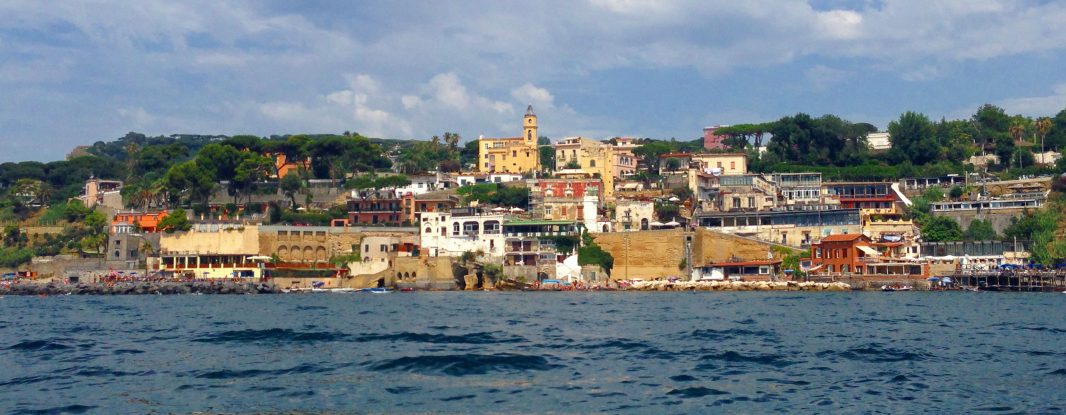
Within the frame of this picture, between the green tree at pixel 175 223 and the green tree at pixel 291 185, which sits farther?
the green tree at pixel 291 185

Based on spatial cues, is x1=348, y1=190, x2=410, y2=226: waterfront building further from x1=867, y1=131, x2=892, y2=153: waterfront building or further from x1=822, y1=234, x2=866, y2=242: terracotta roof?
x1=867, y1=131, x2=892, y2=153: waterfront building

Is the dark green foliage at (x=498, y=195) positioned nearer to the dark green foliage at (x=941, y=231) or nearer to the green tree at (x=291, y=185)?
the green tree at (x=291, y=185)

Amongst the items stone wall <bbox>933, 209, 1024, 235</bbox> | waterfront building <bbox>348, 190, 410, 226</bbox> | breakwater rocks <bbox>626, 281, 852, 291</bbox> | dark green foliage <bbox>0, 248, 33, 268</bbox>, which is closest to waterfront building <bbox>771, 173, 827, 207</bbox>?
stone wall <bbox>933, 209, 1024, 235</bbox>

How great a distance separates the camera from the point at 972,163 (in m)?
85.8

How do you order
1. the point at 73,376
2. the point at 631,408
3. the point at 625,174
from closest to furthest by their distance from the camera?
the point at 631,408 < the point at 73,376 < the point at 625,174

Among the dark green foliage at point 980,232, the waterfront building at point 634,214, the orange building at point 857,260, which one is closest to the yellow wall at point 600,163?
the waterfront building at point 634,214

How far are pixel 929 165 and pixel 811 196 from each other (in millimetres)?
11582

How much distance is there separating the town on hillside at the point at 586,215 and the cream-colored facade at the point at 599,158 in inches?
8.5

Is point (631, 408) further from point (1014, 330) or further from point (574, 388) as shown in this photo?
point (1014, 330)

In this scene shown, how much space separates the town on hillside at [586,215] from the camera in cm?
6425

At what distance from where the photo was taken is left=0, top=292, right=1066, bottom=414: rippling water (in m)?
18.0

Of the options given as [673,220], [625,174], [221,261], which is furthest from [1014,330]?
[625,174]

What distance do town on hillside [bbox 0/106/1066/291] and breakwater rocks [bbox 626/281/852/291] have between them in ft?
3.96

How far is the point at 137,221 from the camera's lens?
244 feet
